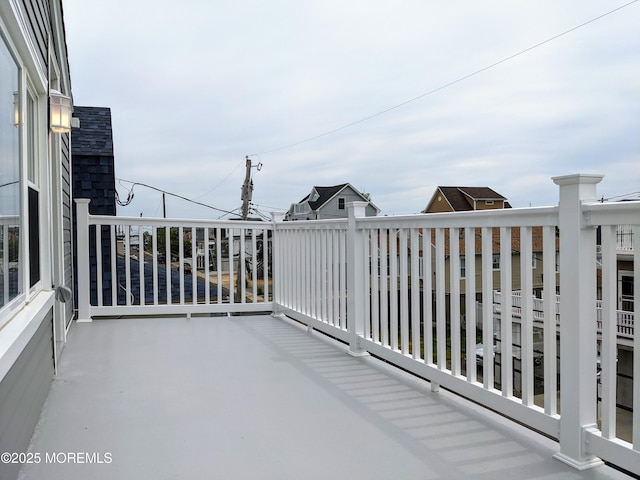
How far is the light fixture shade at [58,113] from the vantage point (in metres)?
2.86

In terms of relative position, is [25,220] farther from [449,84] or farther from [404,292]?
[449,84]

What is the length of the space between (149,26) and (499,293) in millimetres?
7686

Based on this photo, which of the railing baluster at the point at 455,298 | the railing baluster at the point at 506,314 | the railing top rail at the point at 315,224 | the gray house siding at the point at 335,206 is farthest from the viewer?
the gray house siding at the point at 335,206

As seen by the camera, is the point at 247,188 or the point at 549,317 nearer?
the point at 549,317

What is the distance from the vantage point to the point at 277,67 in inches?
487

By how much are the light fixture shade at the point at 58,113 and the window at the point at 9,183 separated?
3.15 feet

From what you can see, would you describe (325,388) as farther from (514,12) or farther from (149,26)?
(514,12)

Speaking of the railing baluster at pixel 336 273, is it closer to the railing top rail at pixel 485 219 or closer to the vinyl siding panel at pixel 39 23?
the railing top rail at pixel 485 219

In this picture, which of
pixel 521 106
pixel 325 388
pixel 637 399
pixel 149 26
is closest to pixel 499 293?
pixel 637 399

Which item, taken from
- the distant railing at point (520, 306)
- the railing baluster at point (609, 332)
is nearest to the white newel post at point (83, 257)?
the distant railing at point (520, 306)

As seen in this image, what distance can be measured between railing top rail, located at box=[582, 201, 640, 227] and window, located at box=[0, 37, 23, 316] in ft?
6.23

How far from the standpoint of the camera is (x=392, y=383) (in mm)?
2691

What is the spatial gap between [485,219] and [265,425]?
129 cm

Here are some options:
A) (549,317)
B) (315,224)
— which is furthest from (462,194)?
(549,317)
